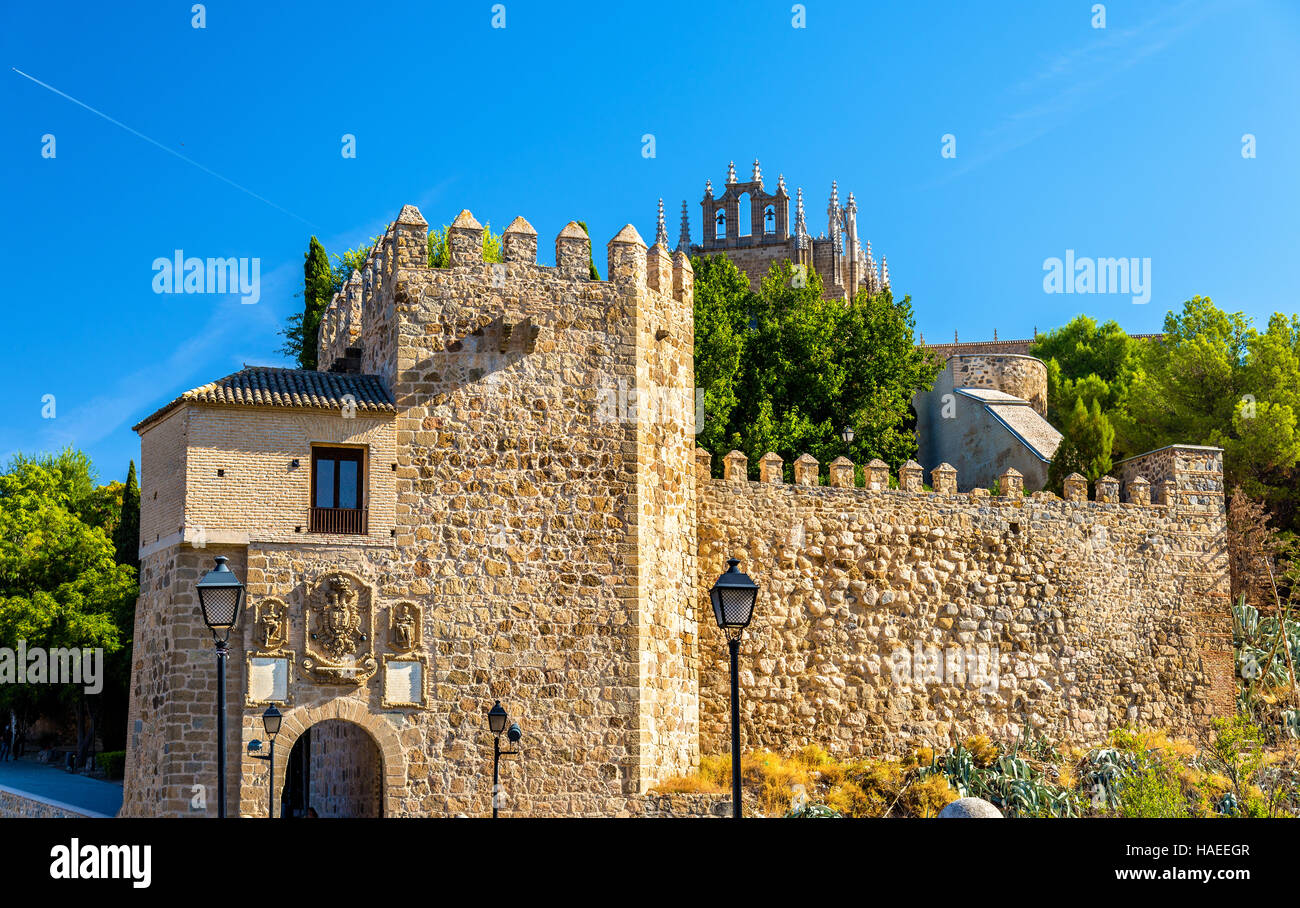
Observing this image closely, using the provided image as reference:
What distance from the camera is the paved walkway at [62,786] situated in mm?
21891

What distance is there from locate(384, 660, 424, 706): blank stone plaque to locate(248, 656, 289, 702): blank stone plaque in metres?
1.11

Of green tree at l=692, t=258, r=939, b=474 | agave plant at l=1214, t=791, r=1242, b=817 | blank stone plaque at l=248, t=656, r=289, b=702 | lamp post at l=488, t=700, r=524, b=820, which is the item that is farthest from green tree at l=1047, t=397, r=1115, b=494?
blank stone plaque at l=248, t=656, r=289, b=702

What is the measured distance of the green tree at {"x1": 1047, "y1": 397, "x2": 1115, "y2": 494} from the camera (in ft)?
85.8

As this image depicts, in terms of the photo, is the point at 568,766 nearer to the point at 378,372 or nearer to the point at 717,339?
the point at 378,372

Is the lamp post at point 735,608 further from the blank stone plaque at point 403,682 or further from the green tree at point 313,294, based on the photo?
the green tree at point 313,294

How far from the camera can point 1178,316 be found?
33625mm

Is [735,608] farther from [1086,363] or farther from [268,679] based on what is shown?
[1086,363]

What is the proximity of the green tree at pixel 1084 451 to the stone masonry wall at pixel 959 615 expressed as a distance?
230cm

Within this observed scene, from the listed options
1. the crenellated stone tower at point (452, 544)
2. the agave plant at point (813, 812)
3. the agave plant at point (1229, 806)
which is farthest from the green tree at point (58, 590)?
the agave plant at point (1229, 806)

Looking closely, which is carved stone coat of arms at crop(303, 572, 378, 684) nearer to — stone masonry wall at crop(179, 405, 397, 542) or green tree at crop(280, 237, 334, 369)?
stone masonry wall at crop(179, 405, 397, 542)

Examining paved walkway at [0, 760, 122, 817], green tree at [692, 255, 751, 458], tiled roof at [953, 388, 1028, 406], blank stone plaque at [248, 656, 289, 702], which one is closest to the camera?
blank stone plaque at [248, 656, 289, 702]

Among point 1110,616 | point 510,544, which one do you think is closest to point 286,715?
point 510,544

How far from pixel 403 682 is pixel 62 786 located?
1340cm
